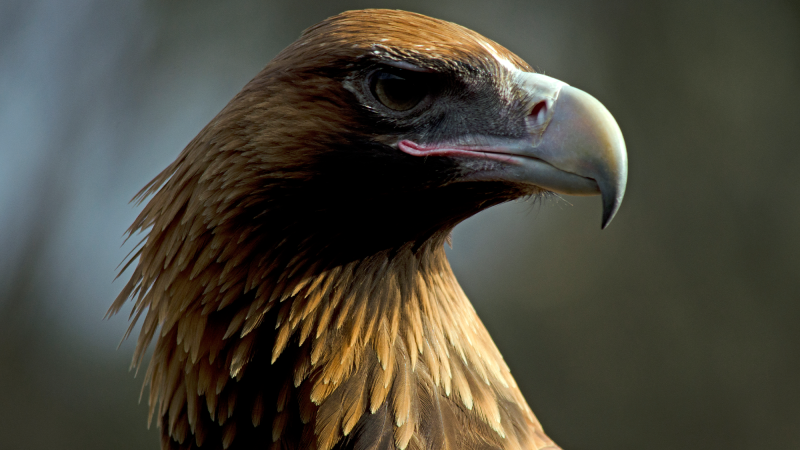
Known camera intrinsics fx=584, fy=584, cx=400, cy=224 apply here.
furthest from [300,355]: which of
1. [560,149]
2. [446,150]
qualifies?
[560,149]

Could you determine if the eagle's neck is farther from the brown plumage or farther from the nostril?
the nostril

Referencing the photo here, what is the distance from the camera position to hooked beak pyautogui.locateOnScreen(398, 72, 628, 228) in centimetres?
126

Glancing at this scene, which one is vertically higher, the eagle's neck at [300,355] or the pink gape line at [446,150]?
the pink gape line at [446,150]

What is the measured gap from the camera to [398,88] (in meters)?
1.42

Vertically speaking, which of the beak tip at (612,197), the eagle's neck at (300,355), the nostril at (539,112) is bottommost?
the eagle's neck at (300,355)

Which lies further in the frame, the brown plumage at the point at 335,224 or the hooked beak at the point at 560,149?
the brown plumage at the point at 335,224

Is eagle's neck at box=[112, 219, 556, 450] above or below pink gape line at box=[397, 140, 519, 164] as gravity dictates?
below

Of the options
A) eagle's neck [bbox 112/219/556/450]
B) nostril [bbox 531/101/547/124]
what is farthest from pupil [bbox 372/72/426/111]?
eagle's neck [bbox 112/219/556/450]

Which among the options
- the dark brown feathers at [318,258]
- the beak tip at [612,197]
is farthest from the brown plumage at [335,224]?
the beak tip at [612,197]

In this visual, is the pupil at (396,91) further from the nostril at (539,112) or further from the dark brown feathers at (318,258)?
the nostril at (539,112)

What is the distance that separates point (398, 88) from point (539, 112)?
0.34 m

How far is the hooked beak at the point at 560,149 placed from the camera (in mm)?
1262

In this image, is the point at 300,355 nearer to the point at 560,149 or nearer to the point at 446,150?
the point at 446,150

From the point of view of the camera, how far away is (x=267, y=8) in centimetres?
641
